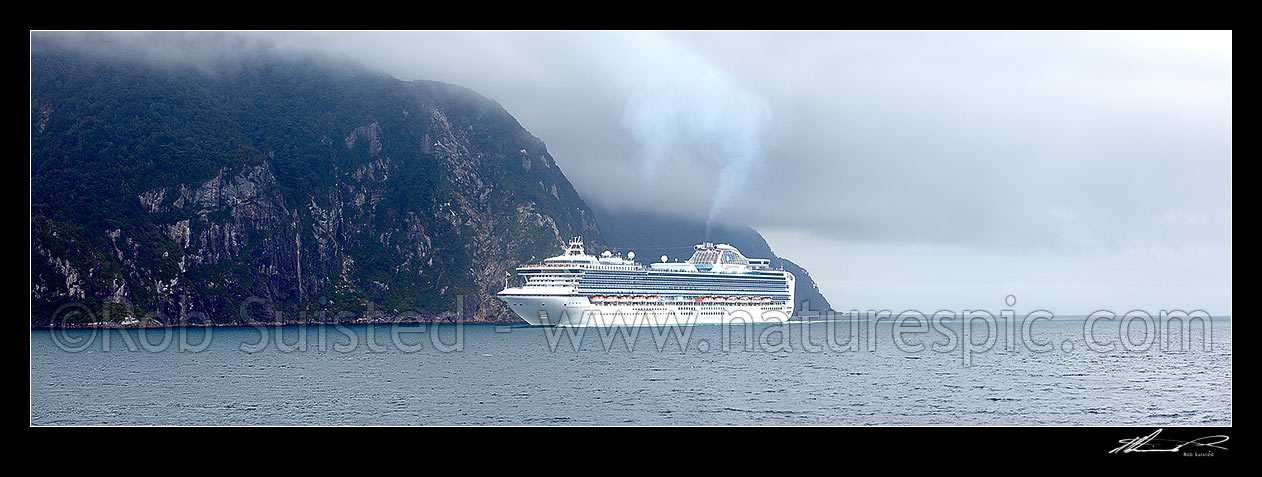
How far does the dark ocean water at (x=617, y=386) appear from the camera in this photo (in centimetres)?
3131

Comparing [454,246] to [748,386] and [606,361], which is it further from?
[748,386]

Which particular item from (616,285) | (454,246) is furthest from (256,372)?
(454,246)

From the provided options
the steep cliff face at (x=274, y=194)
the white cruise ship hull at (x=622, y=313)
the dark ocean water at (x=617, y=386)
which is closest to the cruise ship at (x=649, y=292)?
the white cruise ship hull at (x=622, y=313)

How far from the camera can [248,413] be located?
31.5 metres

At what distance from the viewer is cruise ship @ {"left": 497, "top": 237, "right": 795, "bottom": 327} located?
90125 millimetres

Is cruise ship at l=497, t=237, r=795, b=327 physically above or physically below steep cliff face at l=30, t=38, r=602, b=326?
below

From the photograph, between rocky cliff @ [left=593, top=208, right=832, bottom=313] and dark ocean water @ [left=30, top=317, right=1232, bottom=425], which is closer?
dark ocean water @ [left=30, top=317, right=1232, bottom=425]

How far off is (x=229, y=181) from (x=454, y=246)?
88.4ft

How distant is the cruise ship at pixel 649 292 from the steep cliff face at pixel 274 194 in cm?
3408
